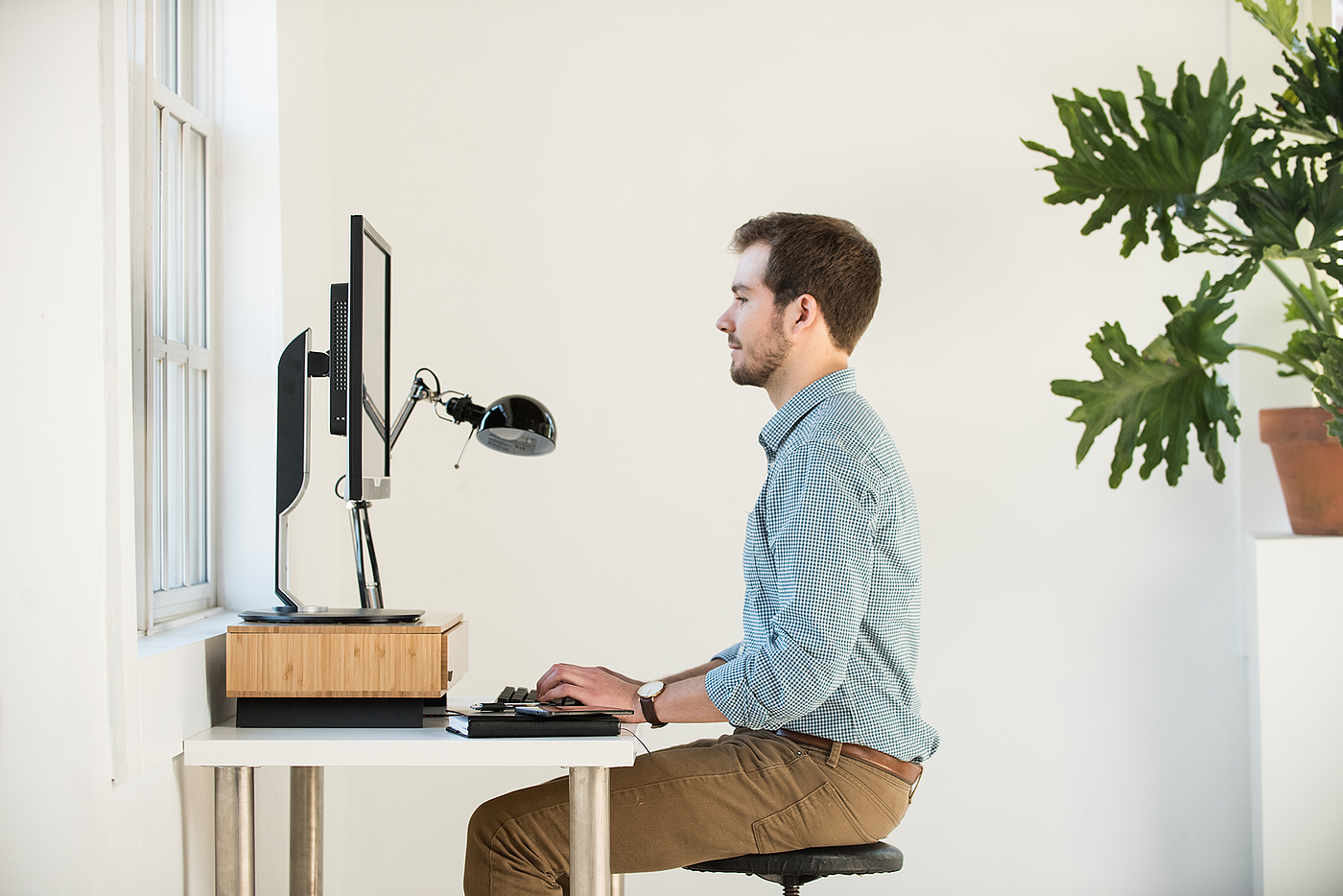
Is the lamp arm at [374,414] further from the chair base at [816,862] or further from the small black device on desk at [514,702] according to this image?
the chair base at [816,862]

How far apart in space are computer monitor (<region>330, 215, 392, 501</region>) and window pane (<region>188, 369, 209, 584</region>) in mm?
516

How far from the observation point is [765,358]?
6.10 ft

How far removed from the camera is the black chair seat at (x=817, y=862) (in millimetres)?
1581

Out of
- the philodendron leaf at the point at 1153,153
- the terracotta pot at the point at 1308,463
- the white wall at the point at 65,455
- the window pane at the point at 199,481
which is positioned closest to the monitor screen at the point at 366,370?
the white wall at the point at 65,455

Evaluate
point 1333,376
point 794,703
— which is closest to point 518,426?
point 794,703

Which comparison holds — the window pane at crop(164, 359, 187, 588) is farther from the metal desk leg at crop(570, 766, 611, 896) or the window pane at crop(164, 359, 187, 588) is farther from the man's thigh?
the metal desk leg at crop(570, 766, 611, 896)

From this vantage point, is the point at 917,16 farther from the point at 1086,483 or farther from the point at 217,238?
the point at 217,238

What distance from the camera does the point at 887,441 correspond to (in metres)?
1.72

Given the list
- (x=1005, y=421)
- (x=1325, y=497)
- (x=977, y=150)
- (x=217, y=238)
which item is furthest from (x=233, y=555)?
(x=1325, y=497)

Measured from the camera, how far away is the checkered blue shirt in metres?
1.52

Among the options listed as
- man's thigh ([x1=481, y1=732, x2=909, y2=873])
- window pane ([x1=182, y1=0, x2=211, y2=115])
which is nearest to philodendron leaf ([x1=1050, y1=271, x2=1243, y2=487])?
man's thigh ([x1=481, y1=732, x2=909, y2=873])

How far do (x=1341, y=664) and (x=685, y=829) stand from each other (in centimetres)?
191

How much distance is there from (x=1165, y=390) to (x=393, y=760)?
174cm

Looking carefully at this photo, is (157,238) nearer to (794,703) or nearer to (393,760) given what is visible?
(393,760)
